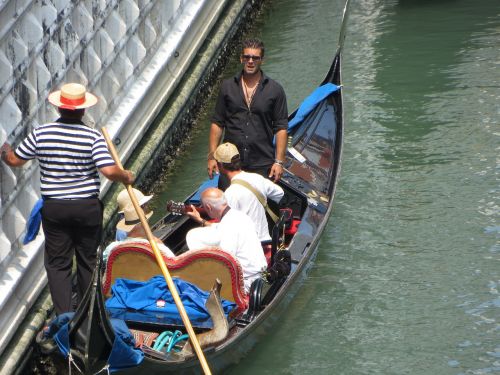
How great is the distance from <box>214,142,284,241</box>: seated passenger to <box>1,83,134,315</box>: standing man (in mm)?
758

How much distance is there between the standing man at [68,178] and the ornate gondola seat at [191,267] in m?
0.13

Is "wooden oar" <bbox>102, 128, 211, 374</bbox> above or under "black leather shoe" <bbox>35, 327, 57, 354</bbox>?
above

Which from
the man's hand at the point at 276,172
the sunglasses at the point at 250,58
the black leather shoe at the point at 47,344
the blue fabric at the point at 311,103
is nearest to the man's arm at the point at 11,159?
the black leather shoe at the point at 47,344

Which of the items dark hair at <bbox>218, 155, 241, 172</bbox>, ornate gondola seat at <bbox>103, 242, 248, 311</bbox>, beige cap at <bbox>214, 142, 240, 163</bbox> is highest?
beige cap at <bbox>214, 142, 240, 163</bbox>

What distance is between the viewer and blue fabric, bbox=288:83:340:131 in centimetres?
661

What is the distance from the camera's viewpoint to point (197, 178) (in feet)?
23.0

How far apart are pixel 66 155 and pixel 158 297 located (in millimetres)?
691

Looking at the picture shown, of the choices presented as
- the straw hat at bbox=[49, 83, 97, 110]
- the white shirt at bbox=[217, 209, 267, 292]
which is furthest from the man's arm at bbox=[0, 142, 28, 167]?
the white shirt at bbox=[217, 209, 267, 292]

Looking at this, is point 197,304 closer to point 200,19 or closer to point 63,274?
point 63,274

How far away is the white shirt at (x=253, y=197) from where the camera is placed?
16.8 ft

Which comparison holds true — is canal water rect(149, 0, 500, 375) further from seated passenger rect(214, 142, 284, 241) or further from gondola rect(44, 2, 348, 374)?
seated passenger rect(214, 142, 284, 241)

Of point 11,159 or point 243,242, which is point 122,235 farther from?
point 11,159

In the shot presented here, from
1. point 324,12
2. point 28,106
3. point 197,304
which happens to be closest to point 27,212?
point 28,106

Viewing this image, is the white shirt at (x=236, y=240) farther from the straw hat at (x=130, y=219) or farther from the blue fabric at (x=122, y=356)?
the blue fabric at (x=122, y=356)
